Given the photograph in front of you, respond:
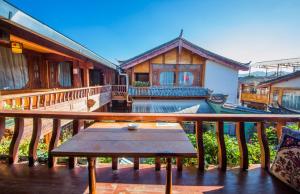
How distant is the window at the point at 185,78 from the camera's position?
13.0 metres

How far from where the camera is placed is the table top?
140cm

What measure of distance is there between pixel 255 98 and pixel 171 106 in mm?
14168

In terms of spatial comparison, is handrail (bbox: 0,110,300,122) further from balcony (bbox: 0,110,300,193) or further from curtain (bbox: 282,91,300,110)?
curtain (bbox: 282,91,300,110)

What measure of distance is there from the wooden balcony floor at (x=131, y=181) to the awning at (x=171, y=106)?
7.80m

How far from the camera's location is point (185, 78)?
13.1 metres

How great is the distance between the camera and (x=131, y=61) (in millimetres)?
12328

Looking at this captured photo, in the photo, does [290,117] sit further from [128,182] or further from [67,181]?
[67,181]

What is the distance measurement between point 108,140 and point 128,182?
0.72 metres

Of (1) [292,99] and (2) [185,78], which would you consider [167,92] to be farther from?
(1) [292,99]

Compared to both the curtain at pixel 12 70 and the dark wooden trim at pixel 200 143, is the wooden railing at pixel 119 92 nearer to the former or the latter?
the curtain at pixel 12 70

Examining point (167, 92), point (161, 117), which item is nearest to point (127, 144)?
point (161, 117)

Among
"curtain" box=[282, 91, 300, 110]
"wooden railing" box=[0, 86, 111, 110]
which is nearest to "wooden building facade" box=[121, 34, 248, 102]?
"wooden railing" box=[0, 86, 111, 110]

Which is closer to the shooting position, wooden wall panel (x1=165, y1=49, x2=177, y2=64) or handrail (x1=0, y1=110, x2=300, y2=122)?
handrail (x1=0, y1=110, x2=300, y2=122)

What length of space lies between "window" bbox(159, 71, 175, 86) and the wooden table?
11.0 meters
